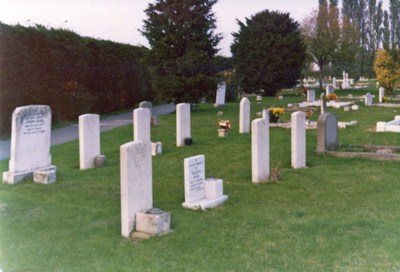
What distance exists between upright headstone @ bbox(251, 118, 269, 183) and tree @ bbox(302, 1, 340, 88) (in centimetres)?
3542

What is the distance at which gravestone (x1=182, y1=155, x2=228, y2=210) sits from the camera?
782cm

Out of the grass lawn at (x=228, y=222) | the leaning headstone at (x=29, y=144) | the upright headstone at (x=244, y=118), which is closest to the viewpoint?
the grass lawn at (x=228, y=222)

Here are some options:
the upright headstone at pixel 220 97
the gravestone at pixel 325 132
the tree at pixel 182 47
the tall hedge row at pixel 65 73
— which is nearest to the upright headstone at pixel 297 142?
the gravestone at pixel 325 132

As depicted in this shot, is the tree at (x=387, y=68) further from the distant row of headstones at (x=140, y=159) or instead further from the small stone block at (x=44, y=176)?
the small stone block at (x=44, y=176)

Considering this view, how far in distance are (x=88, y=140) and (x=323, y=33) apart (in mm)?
36412

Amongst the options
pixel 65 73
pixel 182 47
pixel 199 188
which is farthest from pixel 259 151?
pixel 182 47

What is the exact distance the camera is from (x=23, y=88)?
1814 cm

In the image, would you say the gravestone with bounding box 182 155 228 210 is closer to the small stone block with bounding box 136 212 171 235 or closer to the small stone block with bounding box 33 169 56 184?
the small stone block with bounding box 136 212 171 235

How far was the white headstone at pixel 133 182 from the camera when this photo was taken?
6562 millimetres

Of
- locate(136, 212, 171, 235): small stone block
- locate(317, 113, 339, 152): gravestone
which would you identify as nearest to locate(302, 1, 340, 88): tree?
locate(317, 113, 339, 152): gravestone

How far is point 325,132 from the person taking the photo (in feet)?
40.4

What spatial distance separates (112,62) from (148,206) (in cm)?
2147

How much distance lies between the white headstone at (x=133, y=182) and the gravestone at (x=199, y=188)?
3.27ft

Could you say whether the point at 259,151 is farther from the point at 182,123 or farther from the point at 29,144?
the point at 182,123
